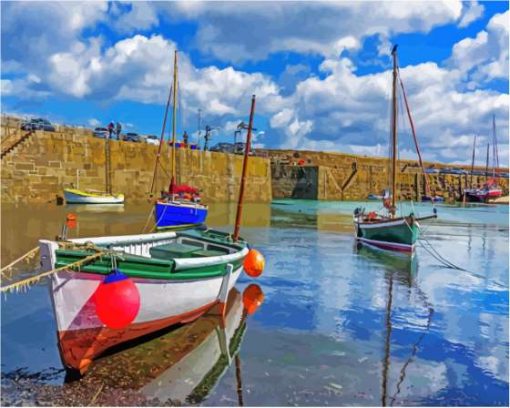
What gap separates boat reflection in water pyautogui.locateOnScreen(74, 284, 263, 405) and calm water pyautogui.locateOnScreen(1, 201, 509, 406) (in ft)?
0.05

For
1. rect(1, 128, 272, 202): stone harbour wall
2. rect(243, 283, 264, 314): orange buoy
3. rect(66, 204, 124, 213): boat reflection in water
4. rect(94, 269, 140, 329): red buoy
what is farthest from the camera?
rect(1, 128, 272, 202): stone harbour wall

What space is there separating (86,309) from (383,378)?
379 centimetres

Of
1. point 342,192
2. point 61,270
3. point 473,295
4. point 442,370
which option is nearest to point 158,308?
point 61,270

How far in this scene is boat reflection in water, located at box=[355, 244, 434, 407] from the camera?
5.75 m

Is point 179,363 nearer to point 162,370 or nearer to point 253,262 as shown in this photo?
point 162,370

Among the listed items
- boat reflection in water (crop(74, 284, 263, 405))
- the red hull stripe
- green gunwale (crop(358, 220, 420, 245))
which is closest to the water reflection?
boat reflection in water (crop(74, 284, 263, 405))

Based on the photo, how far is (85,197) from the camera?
29.9 metres

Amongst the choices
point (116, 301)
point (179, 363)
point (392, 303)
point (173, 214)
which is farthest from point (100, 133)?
point (116, 301)

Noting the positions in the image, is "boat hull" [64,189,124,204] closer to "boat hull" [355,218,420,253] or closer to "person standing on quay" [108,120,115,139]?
"person standing on quay" [108,120,115,139]

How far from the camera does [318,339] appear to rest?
7375 millimetres

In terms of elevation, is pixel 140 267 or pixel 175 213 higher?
pixel 140 267

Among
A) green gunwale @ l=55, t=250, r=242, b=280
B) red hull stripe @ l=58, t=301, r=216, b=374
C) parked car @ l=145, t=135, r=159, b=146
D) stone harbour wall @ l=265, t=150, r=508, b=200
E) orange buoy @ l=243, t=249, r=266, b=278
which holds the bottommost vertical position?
red hull stripe @ l=58, t=301, r=216, b=374

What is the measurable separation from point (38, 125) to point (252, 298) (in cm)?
2469

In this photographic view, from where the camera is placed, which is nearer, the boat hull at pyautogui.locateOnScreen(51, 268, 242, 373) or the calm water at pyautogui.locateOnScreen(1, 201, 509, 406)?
the calm water at pyautogui.locateOnScreen(1, 201, 509, 406)
